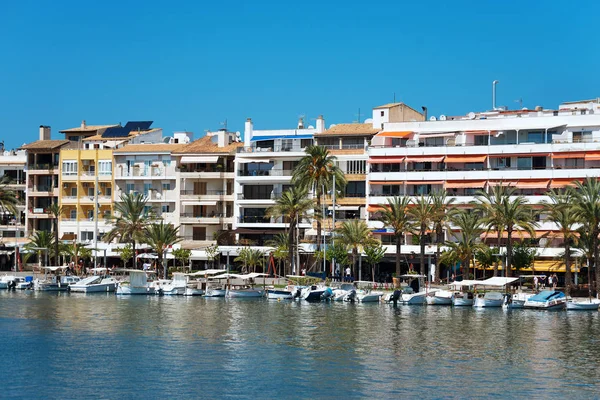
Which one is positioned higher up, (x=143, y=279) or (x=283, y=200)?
(x=283, y=200)

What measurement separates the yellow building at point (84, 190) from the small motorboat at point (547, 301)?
61465 mm

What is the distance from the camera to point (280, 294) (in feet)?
332

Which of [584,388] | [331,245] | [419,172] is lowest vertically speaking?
[584,388]

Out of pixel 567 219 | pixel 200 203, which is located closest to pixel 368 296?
pixel 567 219

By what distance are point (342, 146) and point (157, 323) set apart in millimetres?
52887

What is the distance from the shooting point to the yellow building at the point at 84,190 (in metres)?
138

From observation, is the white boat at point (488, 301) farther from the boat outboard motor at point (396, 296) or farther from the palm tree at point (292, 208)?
the palm tree at point (292, 208)

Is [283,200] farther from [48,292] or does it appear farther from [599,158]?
[599,158]

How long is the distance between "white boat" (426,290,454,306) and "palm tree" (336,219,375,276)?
14368 millimetres

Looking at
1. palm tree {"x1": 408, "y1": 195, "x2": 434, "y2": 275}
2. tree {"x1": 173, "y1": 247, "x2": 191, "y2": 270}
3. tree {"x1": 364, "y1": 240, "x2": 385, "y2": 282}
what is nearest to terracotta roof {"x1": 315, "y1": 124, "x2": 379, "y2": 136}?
tree {"x1": 364, "y1": 240, "x2": 385, "y2": 282}

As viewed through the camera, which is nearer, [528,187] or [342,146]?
[528,187]

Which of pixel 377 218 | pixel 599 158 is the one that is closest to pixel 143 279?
pixel 377 218

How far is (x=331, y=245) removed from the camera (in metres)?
115

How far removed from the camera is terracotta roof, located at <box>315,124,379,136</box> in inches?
5012
